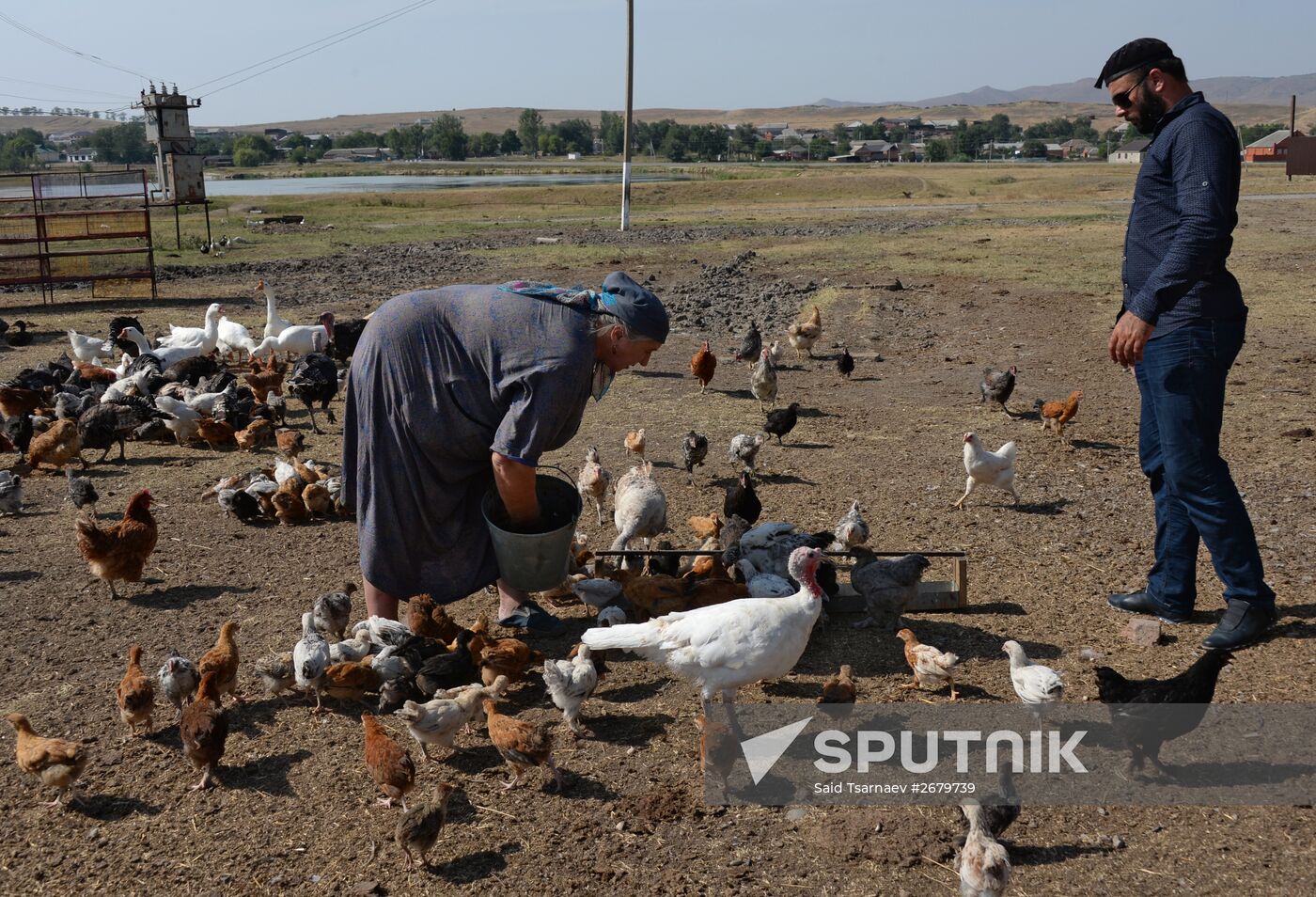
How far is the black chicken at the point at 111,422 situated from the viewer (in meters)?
9.85

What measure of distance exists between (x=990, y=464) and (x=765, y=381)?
375 cm

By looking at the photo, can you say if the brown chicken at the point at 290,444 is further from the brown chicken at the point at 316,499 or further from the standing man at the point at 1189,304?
the standing man at the point at 1189,304

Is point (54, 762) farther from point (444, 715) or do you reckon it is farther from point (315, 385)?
point (315, 385)

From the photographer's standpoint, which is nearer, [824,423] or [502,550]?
[502,550]

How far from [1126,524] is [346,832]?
19.1 ft

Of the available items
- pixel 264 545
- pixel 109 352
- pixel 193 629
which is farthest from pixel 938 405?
pixel 109 352

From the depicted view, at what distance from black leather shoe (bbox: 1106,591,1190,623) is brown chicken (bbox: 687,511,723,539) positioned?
2.64 meters

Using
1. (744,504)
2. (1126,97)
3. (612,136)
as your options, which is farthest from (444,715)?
(612,136)

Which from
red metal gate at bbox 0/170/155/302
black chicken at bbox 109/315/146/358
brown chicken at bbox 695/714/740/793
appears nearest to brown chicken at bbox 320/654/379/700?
brown chicken at bbox 695/714/740/793

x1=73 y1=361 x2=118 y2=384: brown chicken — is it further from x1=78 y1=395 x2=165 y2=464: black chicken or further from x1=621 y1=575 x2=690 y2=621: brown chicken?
x1=621 y1=575 x2=690 y2=621: brown chicken

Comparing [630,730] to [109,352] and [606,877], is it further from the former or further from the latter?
[109,352]

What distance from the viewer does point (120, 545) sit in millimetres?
6770

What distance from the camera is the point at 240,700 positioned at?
Answer: 549cm

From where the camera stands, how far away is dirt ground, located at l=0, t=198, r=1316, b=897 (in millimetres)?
4078
